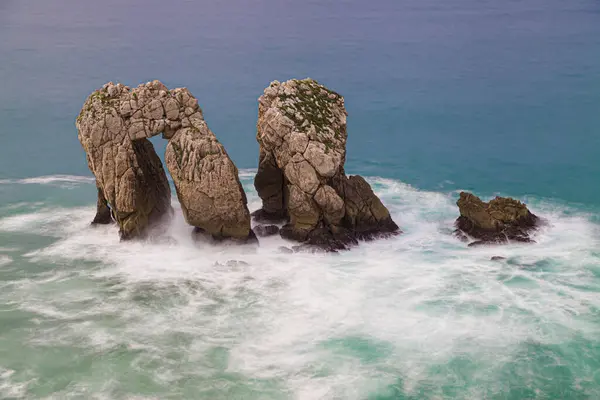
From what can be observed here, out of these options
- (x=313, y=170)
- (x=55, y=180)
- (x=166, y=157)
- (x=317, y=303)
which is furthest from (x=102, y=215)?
(x=317, y=303)

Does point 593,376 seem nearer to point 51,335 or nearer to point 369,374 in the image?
point 369,374

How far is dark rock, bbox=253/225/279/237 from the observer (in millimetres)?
51625

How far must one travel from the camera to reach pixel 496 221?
50.7 metres

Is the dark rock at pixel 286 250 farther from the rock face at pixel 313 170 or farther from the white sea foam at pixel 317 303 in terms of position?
the rock face at pixel 313 170

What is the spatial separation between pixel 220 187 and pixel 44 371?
16233 millimetres

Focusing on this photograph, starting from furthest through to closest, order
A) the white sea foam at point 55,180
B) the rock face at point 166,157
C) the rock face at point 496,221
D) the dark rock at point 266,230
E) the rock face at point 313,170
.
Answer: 1. the white sea foam at point 55,180
2. the dark rock at point 266,230
3. the rock face at point 496,221
4. the rock face at point 313,170
5. the rock face at point 166,157

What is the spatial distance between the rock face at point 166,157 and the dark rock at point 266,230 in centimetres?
187

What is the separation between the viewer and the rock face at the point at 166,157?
161 ft

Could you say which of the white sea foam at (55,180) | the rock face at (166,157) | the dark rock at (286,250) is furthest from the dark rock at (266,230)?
the white sea foam at (55,180)

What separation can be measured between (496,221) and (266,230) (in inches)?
578

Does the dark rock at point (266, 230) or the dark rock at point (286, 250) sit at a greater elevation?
the dark rock at point (266, 230)

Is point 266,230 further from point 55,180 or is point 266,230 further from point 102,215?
point 55,180

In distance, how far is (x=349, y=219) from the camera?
50812 millimetres

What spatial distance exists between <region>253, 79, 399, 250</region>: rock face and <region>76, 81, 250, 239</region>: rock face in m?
3.35
